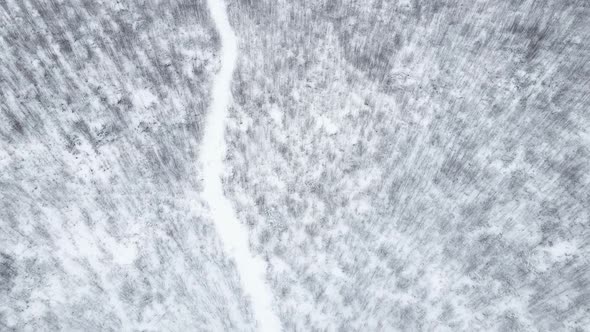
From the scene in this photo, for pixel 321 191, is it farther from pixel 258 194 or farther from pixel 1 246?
pixel 1 246

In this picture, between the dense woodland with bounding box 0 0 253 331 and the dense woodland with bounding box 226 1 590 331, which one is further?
the dense woodland with bounding box 0 0 253 331

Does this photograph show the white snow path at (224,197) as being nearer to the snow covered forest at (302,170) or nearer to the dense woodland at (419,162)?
the snow covered forest at (302,170)

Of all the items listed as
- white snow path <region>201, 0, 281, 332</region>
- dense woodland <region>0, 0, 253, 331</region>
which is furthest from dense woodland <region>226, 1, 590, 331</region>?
Answer: dense woodland <region>0, 0, 253, 331</region>

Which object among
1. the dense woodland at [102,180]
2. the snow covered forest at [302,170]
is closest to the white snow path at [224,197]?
the snow covered forest at [302,170]

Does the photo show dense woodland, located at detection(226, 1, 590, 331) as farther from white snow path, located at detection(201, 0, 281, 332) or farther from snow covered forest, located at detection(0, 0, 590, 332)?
white snow path, located at detection(201, 0, 281, 332)

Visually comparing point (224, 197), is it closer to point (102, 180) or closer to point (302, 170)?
point (302, 170)

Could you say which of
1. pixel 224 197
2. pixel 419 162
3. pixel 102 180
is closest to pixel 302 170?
pixel 224 197
